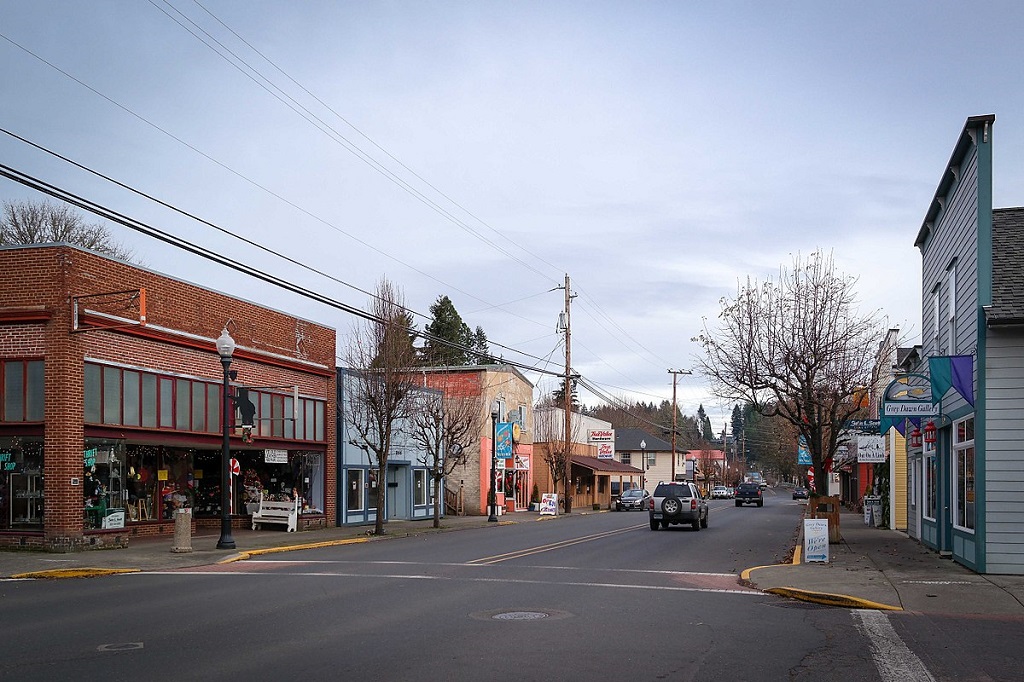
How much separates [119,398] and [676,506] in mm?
19308

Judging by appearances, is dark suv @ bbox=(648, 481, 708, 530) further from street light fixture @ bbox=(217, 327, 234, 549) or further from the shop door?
street light fixture @ bbox=(217, 327, 234, 549)

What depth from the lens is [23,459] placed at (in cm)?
2403

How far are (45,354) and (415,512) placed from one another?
21844 millimetres

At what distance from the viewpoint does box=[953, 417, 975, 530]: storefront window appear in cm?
1911

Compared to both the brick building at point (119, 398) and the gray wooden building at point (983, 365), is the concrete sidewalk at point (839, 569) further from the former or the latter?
the brick building at point (119, 398)

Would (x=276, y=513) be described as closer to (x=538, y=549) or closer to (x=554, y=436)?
(x=538, y=549)

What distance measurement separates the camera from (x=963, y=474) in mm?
20000

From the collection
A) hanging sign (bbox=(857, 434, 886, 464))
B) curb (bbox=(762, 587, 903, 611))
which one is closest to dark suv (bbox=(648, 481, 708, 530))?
hanging sign (bbox=(857, 434, 886, 464))

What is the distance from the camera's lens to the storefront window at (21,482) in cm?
2380

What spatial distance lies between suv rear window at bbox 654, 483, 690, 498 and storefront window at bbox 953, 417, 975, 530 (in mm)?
15474

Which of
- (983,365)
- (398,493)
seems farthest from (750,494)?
(983,365)

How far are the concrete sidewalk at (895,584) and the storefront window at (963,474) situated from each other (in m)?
0.99

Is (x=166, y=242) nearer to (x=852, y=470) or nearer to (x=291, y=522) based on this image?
(x=291, y=522)

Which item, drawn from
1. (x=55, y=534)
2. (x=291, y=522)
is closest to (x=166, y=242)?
(x=55, y=534)
